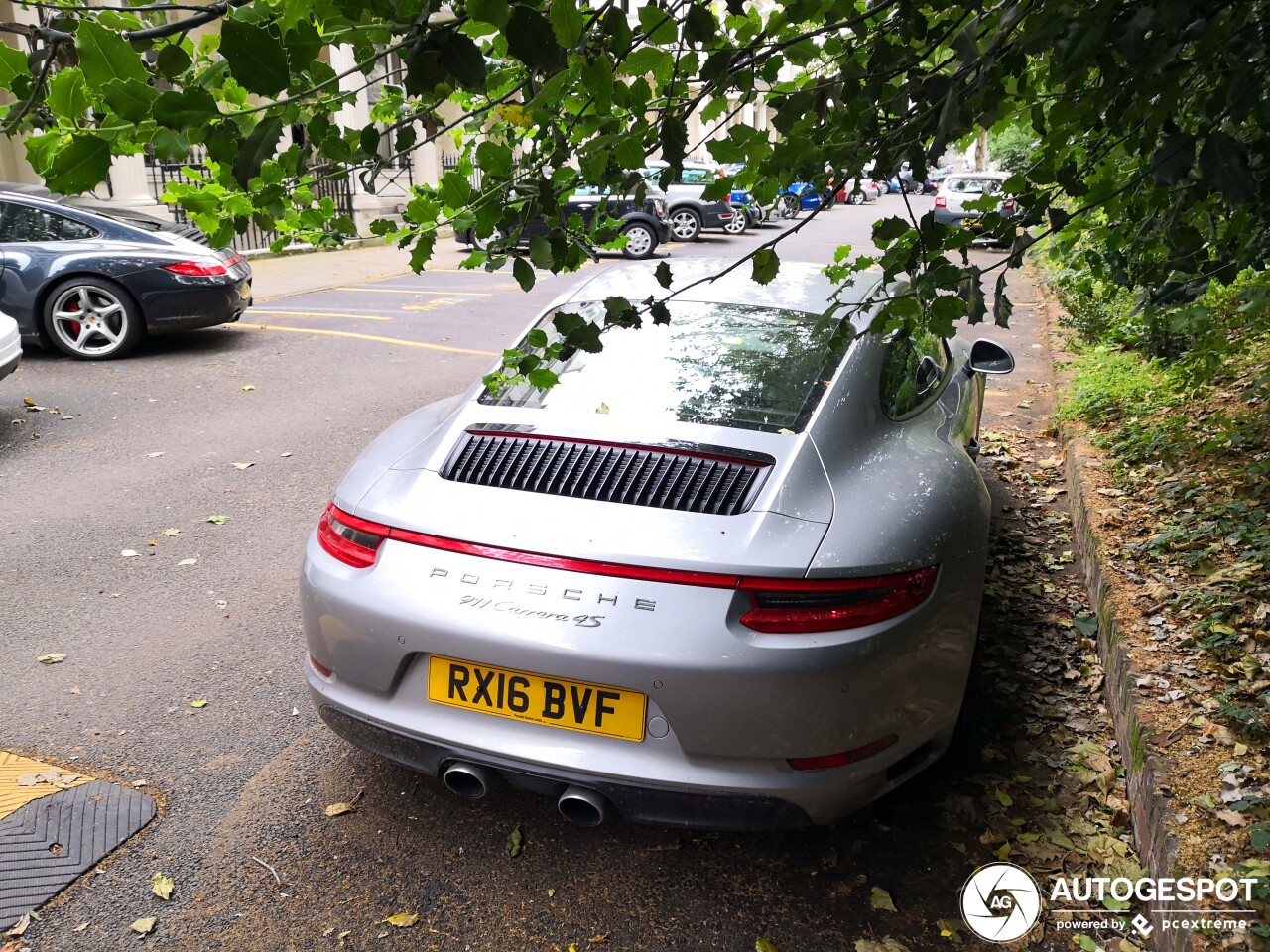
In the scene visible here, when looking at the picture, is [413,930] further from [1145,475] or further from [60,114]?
[1145,475]

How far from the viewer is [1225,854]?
2.49 metres

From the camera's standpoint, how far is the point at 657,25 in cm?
219

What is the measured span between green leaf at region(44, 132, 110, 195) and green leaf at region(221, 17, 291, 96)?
27 centimetres

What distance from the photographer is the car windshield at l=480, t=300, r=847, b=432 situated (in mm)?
3113

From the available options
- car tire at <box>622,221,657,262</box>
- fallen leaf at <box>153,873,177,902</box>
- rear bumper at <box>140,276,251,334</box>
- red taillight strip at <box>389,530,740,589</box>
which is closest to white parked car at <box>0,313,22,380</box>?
rear bumper at <box>140,276,251,334</box>

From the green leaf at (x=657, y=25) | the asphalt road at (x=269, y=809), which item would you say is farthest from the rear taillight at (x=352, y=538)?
the green leaf at (x=657, y=25)

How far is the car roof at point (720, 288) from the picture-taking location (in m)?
3.81

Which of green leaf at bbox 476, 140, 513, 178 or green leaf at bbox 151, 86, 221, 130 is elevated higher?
green leaf at bbox 151, 86, 221, 130

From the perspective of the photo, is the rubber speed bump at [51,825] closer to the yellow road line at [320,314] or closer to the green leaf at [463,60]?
the green leaf at [463,60]

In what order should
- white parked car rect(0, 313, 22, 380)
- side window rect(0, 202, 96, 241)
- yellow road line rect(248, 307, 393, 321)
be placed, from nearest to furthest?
white parked car rect(0, 313, 22, 380)
side window rect(0, 202, 96, 241)
yellow road line rect(248, 307, 393, 321)

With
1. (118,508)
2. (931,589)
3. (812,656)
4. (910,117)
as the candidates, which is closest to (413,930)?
(812,656)

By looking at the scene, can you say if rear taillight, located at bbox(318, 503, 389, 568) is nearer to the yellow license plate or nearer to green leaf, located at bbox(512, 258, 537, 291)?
the yellow license plate

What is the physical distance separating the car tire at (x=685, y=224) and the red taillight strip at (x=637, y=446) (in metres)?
21.0

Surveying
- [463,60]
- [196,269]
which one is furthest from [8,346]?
[463,60]
